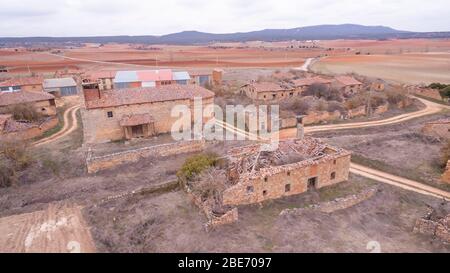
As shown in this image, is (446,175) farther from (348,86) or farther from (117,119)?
(348,86)

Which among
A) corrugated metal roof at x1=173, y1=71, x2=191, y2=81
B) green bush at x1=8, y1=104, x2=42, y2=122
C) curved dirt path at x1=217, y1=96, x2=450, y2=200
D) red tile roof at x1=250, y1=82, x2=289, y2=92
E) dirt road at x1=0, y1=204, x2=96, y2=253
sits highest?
corrugated metal roof at x1=173, y1=71, x2=191, y2=81

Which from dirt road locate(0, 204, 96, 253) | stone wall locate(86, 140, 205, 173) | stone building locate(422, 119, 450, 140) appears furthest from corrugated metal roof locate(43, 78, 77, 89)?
stone building locate(422, 119, 450, 140)

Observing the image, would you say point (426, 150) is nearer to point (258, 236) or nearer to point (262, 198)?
point (262, 198)

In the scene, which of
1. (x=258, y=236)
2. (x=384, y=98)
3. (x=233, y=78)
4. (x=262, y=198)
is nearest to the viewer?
(x=258, y=236)

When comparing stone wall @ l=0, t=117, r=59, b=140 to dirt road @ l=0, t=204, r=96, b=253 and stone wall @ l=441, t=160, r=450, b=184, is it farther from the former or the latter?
stone wall @ l=441, t=160, r=450, b=184

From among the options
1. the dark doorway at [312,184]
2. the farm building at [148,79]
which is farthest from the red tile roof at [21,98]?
the dark doorway at [312,184]
